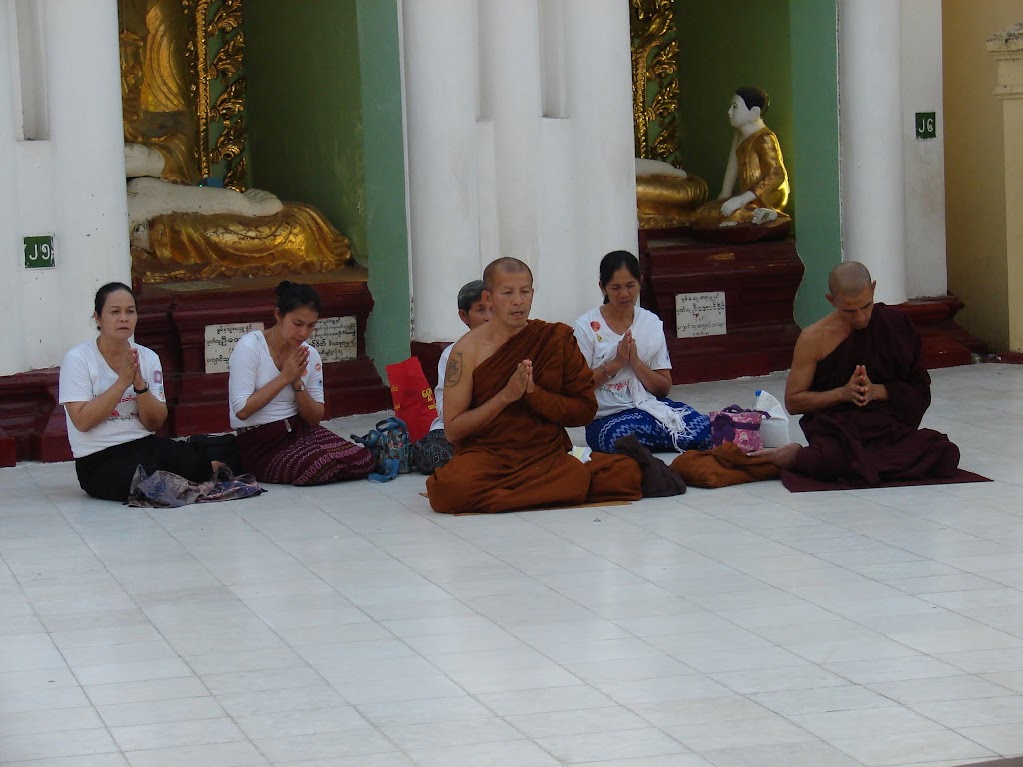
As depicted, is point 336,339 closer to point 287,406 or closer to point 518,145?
point 518,145

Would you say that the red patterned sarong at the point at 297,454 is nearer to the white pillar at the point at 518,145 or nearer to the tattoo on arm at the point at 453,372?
the tattoo on arm at the point at 453,372

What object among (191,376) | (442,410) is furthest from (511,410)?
(191,376)

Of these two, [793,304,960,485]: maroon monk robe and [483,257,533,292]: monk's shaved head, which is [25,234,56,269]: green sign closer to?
[483,257,533,292]: monk's shaved head

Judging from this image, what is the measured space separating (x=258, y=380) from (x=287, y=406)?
19cm

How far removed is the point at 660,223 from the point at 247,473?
4.76m

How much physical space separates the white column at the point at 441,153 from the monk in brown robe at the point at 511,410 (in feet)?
7.60

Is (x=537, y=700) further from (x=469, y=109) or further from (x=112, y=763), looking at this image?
(x=469, y=109)

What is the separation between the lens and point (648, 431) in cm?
805

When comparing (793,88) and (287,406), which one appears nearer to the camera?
(287,406)

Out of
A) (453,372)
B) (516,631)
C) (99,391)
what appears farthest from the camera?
(99,391)

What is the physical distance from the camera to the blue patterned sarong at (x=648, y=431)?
7992mm

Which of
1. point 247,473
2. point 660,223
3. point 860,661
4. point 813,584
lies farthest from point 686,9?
point 860,661

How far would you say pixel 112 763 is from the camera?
425 cm

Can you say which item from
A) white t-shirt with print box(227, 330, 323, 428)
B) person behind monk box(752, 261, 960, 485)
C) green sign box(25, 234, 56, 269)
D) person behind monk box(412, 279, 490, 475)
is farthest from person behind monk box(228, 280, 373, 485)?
person behind monk box(752, 261, 960, 485)
